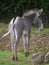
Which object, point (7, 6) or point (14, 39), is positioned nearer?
point (14, 39)

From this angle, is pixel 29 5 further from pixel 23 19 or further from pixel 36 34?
pixel 23 19

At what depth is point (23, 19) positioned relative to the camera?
10703 mm

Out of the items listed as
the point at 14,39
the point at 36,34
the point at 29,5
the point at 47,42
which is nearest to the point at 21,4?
the point at 29,5

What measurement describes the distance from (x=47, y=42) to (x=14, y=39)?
4038mm

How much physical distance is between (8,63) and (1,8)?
921 cm

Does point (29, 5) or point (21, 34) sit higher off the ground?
point (29, 5)

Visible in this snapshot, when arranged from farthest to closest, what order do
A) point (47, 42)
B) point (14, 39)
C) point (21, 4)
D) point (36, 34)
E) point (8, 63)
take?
point (21, 4)
point (36, 34)
point (47, 42)
point (14, 39)
point (8, 63)

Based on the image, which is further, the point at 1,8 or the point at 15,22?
the point at 1,8

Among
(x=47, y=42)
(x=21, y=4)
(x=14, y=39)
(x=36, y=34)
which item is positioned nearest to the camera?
(x=14, y=39)

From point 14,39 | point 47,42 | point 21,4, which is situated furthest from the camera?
point 21,4

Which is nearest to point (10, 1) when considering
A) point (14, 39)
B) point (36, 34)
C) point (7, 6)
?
point (7, 6)

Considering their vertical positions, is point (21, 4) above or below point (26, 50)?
above

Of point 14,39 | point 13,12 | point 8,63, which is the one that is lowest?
point 8,63

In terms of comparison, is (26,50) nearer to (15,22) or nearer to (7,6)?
(15,22)
